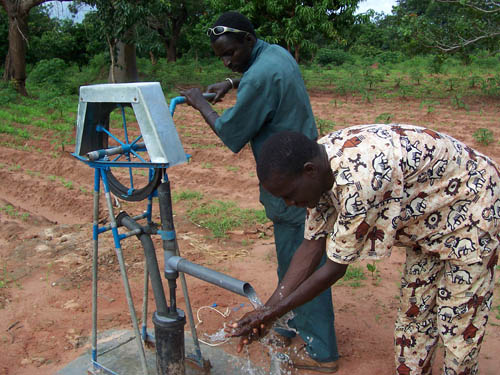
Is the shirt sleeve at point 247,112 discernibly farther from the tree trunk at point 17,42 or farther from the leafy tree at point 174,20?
the leafy tree at point 174,20

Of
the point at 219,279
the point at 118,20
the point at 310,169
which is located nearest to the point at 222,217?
the point at 219,279

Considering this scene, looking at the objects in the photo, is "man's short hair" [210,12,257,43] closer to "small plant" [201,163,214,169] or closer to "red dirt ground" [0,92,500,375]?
"red dirt ground" [0,92,500,375]

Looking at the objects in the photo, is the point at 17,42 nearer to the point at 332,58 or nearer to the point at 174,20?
the point at 174,20

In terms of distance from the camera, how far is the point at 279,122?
235 centimetres

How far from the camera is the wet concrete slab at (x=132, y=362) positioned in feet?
8.50

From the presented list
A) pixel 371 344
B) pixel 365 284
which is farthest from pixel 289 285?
pixel 365 284

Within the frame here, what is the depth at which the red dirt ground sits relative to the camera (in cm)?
288

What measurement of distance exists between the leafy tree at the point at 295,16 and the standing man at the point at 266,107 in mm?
9410

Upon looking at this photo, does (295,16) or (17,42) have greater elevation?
(295,16)

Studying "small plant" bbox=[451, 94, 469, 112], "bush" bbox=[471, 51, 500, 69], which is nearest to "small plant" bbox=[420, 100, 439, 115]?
"small plant" bbox=[451, 94, 469, 112]

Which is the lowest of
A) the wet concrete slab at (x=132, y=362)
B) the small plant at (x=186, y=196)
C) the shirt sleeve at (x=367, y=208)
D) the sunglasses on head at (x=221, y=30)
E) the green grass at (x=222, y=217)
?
the wet concrete slab at (x=132, y=362)

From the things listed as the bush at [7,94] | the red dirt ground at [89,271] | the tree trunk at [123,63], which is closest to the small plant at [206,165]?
the red dirt ground at [89,271]

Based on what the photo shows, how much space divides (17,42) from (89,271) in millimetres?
9932

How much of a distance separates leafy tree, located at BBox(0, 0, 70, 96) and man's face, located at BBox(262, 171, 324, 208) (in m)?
11.6
